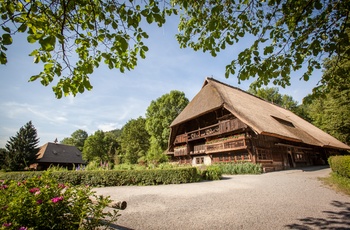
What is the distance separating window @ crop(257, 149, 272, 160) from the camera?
16997mm

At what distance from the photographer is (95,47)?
10.9ft

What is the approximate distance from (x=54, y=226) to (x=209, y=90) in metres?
22.0

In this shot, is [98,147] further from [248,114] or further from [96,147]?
[248,114]

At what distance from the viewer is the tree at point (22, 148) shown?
26188mm

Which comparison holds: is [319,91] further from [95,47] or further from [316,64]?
[95,47]

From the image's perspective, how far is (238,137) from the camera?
1730 cm

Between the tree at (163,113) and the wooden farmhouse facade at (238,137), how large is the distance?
20.4ft

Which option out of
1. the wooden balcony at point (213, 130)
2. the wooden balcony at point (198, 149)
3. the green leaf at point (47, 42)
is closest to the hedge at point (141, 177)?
the wooden balcony at point (213, 130)

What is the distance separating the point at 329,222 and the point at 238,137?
1314 cm

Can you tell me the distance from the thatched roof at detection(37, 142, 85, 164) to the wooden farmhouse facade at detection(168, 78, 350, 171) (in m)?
24.3

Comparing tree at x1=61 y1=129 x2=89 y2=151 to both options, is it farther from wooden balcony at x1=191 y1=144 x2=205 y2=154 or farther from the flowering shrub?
the flowering shrub

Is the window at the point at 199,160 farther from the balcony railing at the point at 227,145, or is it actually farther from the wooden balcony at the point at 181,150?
the balcony railing at the point at 227,145

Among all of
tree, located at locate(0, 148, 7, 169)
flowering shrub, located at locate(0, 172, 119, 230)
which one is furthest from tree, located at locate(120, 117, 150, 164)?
flowering shrub, located at locate(0, 172, 119, 230)

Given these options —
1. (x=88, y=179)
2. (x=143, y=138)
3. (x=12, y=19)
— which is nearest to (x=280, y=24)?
(x=12, y=19)
